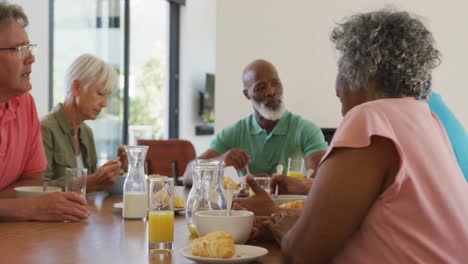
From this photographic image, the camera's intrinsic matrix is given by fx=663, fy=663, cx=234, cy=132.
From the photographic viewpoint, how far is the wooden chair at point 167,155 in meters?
4.51

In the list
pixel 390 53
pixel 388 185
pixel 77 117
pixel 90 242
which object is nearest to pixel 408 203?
pixel 388 185

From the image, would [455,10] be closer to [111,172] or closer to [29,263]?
[111,172]

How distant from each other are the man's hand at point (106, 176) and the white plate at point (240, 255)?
3.81ft

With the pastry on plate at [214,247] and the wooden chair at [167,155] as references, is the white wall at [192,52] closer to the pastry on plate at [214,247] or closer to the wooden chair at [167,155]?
the wooden chair at [167,155]

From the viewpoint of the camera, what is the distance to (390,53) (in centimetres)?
148

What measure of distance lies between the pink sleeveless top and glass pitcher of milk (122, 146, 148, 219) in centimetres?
84

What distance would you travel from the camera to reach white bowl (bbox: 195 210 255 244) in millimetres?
1563

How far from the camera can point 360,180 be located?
1330 mm

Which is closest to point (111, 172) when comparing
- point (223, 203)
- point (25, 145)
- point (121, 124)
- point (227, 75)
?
point (25, 145)

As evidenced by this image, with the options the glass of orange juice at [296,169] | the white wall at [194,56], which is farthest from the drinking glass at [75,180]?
the white wall at [194,56]

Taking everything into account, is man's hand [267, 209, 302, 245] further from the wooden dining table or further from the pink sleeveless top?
the pink sleeveless top

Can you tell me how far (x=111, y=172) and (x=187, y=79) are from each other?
577cm

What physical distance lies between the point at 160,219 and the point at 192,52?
6.91 meters

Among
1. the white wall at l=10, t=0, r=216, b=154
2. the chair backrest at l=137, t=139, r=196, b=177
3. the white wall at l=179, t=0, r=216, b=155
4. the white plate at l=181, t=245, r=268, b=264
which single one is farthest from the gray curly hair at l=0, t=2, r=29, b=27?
the white wall at l=179, t=0, r=216, b=155
